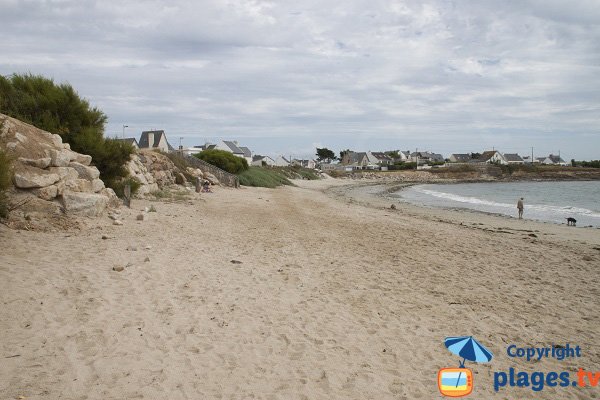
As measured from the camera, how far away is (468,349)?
532 centimetres

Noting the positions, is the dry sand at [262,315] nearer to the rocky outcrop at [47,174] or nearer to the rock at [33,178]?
the rocky outcrop at [47,174]

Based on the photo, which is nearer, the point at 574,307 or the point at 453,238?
the point at 574,307

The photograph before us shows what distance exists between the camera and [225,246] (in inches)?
399

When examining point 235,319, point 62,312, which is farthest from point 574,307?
point 62,312

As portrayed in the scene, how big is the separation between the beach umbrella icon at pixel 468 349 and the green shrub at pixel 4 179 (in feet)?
26.5

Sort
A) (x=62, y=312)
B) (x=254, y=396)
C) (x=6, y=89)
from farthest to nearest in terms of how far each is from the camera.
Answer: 1. (x=6, y=89)
2. (x=62, y=312)
3. (x=254, y=396)

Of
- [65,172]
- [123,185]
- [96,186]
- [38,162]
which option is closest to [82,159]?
[96,186]

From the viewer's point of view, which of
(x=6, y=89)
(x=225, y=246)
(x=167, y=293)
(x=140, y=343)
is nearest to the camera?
(x=140, y=343)

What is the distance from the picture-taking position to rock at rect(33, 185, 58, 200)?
951 cm

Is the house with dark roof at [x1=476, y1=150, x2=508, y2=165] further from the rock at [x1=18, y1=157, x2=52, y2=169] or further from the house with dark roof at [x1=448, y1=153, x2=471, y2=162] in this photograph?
the rock at [x1=18, y1=157, x2=52, y2=169]

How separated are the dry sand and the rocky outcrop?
85 cm

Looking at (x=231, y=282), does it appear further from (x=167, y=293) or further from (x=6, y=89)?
(x=6, y=89)

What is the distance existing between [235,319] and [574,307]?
567 centimetres

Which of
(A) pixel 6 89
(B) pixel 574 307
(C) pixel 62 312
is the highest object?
(A) pixel 6 89
